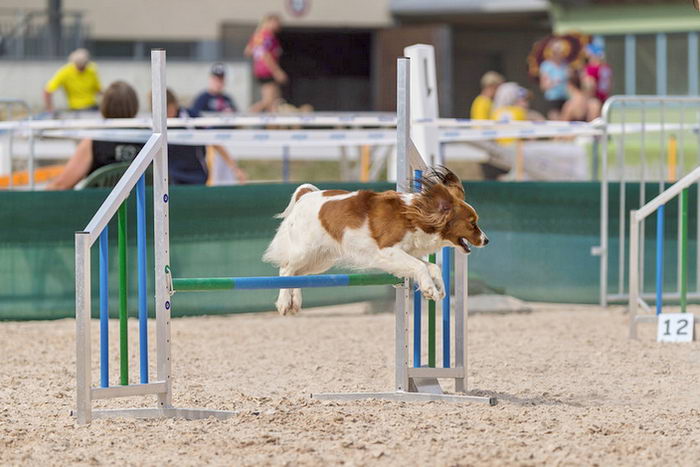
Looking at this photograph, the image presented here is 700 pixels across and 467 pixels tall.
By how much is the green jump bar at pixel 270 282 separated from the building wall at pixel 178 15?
753 inches

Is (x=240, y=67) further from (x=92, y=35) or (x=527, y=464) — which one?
(x=527, y=464)

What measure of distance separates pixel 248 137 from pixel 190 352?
3854mm

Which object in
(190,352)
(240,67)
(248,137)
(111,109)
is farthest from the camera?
(240,67)

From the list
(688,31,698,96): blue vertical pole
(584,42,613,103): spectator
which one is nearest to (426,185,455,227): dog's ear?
(584,42,613,103): spectator

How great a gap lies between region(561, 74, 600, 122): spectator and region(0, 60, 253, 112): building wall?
20.8ft

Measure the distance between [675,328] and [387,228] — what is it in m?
3.35

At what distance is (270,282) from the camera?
5.55m

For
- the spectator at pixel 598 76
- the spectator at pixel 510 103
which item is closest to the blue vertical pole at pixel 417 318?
the spectator at pixel 510 103

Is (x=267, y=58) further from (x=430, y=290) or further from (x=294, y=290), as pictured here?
(x=430, y=290)

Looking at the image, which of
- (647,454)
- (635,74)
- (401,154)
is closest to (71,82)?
(635,74)

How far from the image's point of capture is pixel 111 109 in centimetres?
973

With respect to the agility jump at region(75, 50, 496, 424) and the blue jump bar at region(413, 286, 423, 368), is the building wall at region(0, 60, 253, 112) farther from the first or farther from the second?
the agility jump at region(75, 50, 496, 424)

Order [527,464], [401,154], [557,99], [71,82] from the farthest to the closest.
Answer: [557,99] < [71,82] < [401,154] < [527,464]

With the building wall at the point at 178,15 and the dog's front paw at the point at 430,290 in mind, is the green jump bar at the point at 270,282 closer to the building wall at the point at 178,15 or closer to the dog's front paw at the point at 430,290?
the dog's front paw at the point at 430,290
